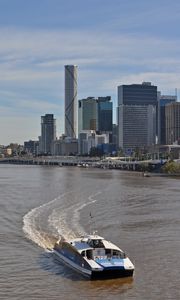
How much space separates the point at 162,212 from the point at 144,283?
97.3 feet

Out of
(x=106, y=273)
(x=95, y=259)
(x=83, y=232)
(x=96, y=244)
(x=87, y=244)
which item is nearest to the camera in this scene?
(x=106, y=273)

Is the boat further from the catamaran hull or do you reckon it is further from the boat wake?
the boat wake

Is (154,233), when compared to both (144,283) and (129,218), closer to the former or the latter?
(129,218)

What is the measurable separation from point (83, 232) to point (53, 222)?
5468mm

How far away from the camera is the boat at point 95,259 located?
29547 mm

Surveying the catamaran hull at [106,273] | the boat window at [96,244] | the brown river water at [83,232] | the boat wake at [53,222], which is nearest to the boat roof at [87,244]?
the boat window at [96,244]

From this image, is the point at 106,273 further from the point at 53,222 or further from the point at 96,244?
the point at 53,222

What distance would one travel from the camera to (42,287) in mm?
28312

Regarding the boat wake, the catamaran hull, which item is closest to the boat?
the catamaran hull

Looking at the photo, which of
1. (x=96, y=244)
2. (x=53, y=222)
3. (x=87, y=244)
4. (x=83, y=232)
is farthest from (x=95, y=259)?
(x=53, y=222)

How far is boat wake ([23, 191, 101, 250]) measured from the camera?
138 ft

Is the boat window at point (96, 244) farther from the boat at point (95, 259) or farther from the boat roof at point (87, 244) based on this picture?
the boat roof at point (87, 244)

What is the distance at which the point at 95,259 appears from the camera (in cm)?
3045

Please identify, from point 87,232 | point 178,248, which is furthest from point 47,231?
point 178,248
